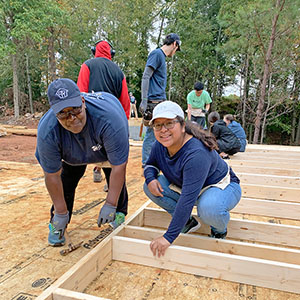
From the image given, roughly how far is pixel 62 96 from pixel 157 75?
7.17ft

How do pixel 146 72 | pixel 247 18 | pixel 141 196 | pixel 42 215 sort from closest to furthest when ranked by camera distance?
1. pixel 42 215
2. pixel 141 196
3. pixel 146 72
4. pixel 247 18

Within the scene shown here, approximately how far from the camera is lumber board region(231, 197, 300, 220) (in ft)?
7.32

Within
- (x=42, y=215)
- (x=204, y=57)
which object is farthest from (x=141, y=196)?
(x=204, y=57)

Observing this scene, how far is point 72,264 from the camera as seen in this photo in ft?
5.14

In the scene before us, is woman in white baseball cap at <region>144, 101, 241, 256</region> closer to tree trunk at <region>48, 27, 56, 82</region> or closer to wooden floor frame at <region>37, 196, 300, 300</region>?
wooden floor frame at <region>37, 196, 300, 300</region>

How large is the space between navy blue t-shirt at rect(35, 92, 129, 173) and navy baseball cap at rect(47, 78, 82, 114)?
16 cm

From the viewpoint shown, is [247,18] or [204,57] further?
[204,57]

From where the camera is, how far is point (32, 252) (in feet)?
5.54

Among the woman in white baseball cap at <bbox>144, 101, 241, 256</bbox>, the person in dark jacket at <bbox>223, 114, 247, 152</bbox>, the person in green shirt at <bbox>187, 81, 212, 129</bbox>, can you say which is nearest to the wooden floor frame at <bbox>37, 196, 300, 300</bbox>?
the woman in white baseball cap at <bbox>144, 101, 241, 256</bbox>

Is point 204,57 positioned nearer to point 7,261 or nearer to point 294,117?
point 294,117

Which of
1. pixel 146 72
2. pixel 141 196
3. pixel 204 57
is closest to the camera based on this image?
pixel 141 196

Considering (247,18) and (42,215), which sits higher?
(247,18)

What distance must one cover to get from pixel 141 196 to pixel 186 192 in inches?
55.8

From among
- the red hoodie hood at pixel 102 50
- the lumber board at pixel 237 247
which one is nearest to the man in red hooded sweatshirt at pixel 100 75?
the red hoodie hood at pixel 102 50
